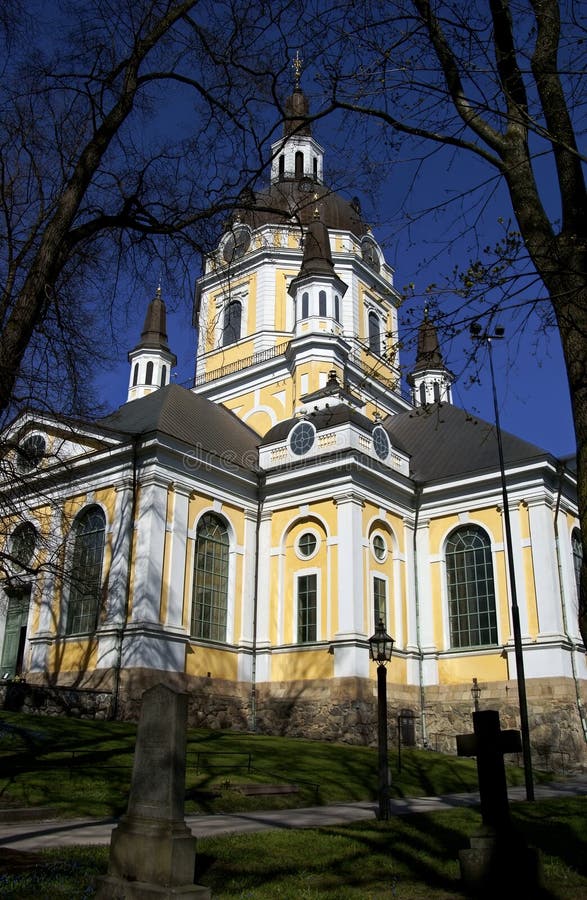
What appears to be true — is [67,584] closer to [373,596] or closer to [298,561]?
[298,561]

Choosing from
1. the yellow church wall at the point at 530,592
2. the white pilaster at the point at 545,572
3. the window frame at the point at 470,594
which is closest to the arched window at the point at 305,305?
the window frame at the point at 470,594

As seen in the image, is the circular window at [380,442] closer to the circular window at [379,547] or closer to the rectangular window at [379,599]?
the circular window at [379,547]

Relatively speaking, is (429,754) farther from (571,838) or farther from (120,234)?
(120,234)

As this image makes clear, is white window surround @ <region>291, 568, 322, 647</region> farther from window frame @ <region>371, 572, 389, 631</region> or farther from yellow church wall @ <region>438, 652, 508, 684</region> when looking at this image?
yellow church wall @ <region>438, 652, 508, 684</region>

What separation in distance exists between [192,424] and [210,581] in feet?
18.3

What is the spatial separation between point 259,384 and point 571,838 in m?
25.2

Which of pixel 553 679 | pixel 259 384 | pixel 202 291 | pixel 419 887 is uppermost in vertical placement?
pixel 202 291

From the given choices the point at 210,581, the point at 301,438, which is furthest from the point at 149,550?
the point at 301,438

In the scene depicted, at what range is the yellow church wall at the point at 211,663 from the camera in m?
23.5

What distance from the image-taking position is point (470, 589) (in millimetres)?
25828

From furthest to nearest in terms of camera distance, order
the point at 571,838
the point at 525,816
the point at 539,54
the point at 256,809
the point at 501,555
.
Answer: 1. the point at 501,555
2. the point at 256,809
3. the point at 525,816
4. the point at 571,838
5. the point at 539,54

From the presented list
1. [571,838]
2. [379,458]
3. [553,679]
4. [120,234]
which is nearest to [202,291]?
[379,458]

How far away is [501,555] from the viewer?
25.2 m

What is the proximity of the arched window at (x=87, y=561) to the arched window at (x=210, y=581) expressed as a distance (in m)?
2.93
